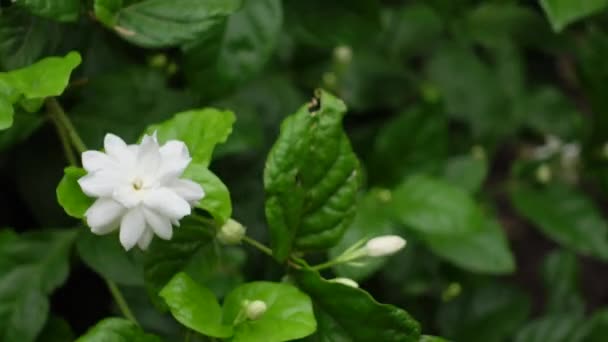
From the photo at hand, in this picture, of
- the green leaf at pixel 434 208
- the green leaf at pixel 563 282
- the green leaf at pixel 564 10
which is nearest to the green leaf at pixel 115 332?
the green leaf at pixel 434 208

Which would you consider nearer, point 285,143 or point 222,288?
point 285,143

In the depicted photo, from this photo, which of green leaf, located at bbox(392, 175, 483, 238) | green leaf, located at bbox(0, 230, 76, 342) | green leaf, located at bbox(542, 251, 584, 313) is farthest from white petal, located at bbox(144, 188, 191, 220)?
green leaf, located at bbox(542, 251, 584, 313)

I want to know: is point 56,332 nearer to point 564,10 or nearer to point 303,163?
point 303,163

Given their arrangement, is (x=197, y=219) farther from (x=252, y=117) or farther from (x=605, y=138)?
(x=605, y=138)

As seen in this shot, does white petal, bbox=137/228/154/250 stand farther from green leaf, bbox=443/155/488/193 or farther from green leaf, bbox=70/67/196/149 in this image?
green leaf, bbox=443/155/488/193

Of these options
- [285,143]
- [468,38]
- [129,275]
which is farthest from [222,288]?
[468,38]

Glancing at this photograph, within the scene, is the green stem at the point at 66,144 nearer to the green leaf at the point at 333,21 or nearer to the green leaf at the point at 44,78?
the green leaf at the point at 44,78
